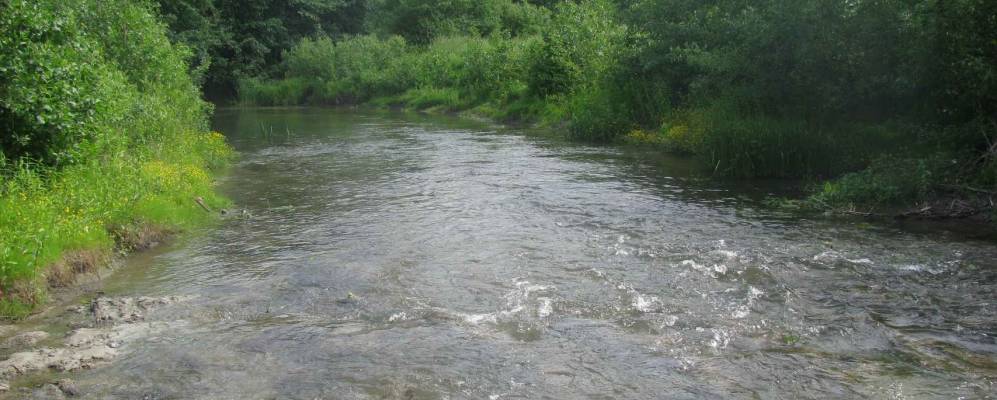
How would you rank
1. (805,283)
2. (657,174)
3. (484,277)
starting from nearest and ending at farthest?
(805,283) < (484,277) < (657,174)

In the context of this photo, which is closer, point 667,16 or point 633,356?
point 633,356

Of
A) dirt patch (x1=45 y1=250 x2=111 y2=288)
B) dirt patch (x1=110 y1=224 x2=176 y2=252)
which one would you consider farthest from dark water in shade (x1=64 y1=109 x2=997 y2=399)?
dirt patch (x1=45 y1=250 x2=111 y2=288)

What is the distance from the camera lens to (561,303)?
9.03 metres

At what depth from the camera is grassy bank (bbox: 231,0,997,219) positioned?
12867 mm

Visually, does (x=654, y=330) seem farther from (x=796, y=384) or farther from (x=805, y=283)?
(x=805, y=283)

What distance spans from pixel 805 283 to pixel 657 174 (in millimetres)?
8484

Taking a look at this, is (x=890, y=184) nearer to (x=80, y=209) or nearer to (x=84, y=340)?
(x=84, y=340)

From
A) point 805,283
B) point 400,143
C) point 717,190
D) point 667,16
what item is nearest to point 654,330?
point 805,283

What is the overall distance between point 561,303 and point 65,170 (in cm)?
725

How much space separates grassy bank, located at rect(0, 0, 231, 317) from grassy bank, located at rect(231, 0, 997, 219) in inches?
426

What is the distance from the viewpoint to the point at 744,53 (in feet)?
55.0

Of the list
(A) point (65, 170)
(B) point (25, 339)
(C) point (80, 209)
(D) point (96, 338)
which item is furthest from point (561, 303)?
(A) point (65, 170)

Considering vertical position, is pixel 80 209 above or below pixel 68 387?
above

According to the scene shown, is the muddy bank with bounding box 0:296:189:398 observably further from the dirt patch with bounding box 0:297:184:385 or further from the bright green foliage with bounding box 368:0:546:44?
the bright green foliage with bounding box 368:0:546:44
